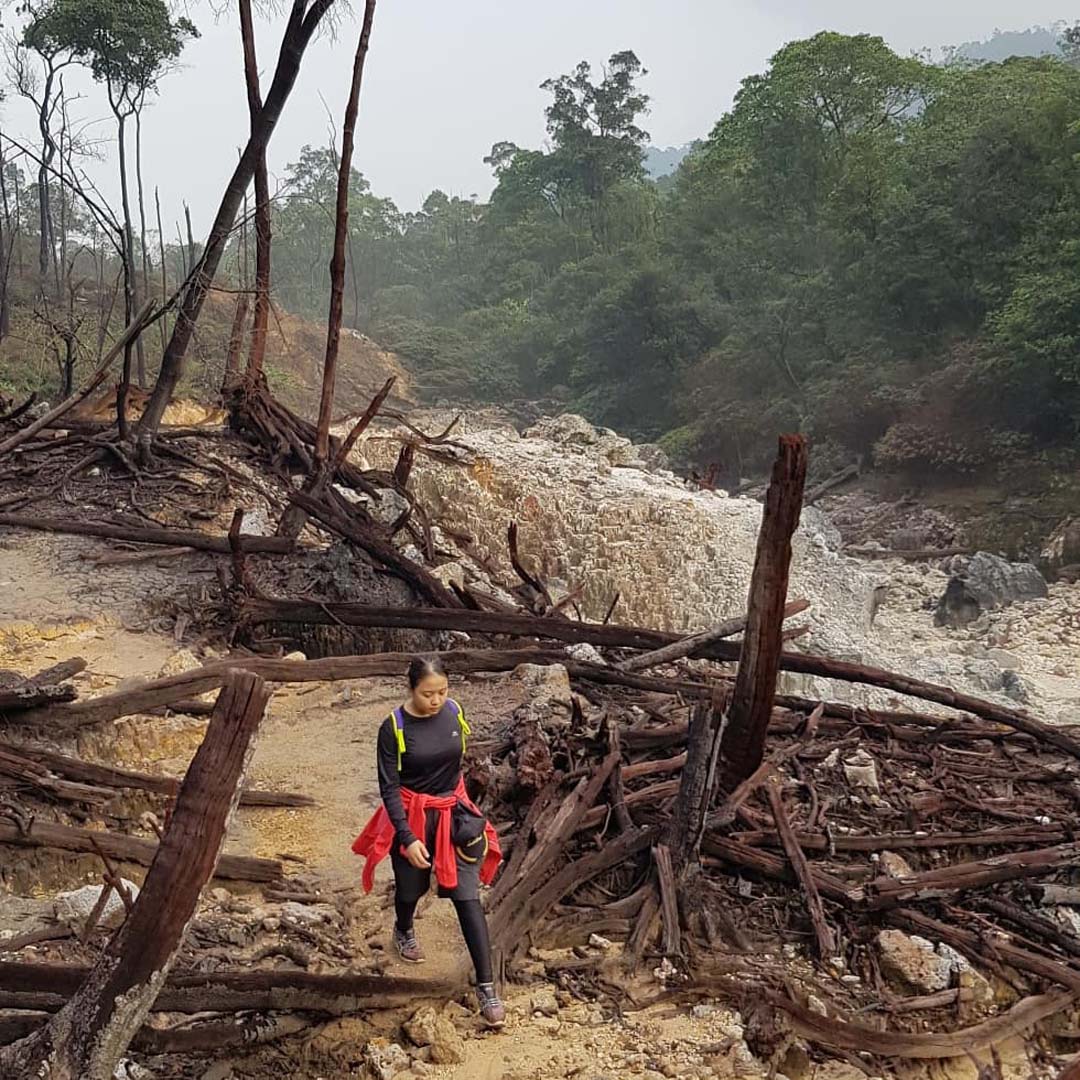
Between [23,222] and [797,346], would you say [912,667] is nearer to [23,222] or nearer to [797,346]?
[797,346]

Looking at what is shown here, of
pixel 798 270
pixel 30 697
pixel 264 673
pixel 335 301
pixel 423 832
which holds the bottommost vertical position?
pixel 264 673

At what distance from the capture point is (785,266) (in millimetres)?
30812

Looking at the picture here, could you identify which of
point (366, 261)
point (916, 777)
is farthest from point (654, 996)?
point (366, 261)

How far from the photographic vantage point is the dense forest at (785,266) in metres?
21.2

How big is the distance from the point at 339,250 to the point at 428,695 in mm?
7187

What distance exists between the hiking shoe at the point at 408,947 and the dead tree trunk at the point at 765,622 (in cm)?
166

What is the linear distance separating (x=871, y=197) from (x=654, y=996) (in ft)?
82.5

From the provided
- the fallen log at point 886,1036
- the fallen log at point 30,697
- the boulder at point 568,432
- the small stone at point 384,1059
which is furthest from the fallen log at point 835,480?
the small stone at point 384,1059

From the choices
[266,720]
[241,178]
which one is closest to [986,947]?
[266,720]

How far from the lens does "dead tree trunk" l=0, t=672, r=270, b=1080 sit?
215 centimetres

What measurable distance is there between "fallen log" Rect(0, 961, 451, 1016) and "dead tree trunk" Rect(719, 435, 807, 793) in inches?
71.9

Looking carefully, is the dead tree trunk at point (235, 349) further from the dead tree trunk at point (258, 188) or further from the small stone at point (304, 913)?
the small stone at point (304, 913)

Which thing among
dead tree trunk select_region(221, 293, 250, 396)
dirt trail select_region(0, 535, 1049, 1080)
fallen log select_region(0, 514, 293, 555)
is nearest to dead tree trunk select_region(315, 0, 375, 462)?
fallen log select_region(0, 514, 293, 555)

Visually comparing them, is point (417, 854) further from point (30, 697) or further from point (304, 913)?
point (30, 697)
